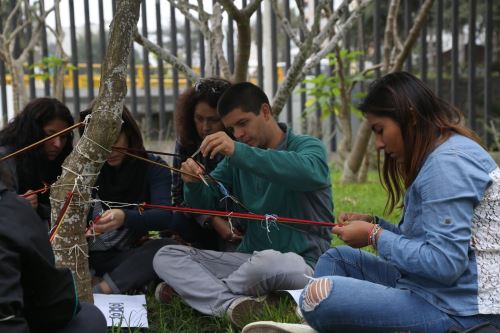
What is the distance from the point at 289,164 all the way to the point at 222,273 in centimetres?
68

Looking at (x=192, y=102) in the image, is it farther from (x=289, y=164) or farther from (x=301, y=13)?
(x=301, y=13)

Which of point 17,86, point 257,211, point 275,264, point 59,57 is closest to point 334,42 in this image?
point 257,211

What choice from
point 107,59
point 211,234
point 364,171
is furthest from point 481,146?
Answer: point 364,171

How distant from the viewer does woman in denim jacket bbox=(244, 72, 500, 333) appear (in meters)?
2.16

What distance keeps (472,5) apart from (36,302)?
6893 mm

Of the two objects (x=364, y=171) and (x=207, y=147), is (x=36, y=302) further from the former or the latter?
(x=364, y=171)

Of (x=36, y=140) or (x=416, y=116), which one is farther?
(x=36, y=140)

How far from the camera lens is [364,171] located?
7438 millimetres

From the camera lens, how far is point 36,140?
354 cm

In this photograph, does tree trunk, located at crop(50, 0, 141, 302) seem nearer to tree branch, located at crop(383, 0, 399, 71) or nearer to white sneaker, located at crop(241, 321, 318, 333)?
white sneaker, located at crop(241, 321, 318, 333)

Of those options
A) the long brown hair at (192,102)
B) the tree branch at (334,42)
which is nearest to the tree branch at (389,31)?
the tree branch at (334,42)

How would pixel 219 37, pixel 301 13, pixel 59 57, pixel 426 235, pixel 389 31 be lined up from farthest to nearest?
pixel 59 57, pixel 389 31, pixel 219 37, pixel 301 13, pixel 426 235

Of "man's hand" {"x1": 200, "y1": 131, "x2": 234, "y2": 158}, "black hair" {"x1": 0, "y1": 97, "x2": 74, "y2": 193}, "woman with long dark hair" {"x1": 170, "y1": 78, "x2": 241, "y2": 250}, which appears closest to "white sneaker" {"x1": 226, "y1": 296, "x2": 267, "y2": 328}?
"woman with long dark hair" {"x1": 170, "y1": 78, "x2": 241, "y2": 250}

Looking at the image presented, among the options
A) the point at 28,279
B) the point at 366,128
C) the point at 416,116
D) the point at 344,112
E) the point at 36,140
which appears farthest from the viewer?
the point at 344,112
